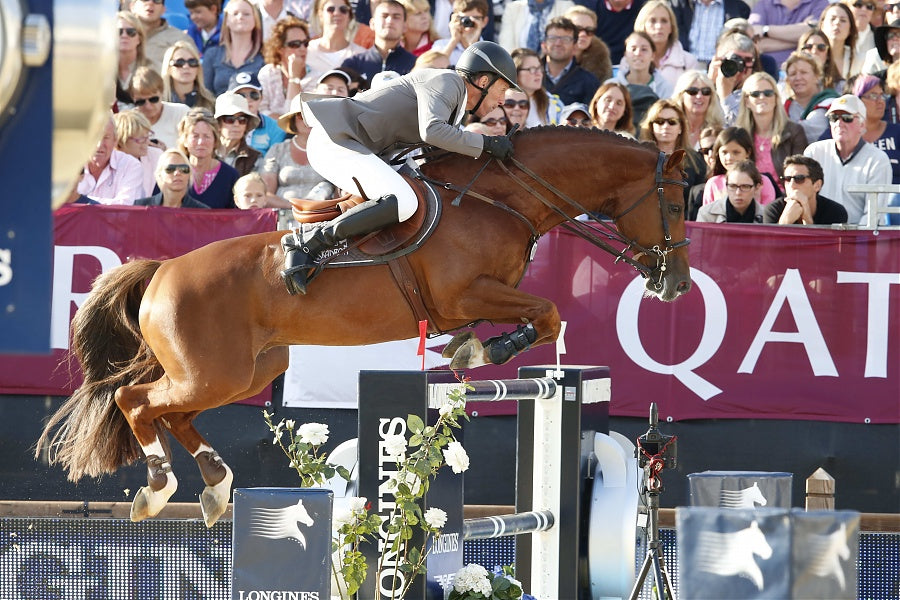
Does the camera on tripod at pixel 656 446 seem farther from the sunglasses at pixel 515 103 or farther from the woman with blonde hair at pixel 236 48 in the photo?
the woman with blonde hair at pixel 236 48

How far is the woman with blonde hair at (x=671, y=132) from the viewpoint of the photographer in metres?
8.09

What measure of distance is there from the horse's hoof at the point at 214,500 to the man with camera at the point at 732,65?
5.39 meters

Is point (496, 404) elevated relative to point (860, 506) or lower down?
elevated

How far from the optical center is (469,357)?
5.47m

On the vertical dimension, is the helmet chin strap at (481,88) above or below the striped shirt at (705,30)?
below

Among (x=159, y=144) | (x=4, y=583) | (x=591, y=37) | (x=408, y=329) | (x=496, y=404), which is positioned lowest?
(x=4, y=583)

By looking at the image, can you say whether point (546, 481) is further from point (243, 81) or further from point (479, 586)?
point (243, 81)

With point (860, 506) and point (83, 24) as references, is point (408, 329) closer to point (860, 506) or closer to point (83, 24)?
point (860, 506)

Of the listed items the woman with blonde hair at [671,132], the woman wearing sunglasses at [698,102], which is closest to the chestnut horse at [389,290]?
the woman with blonde hair at [671,132]

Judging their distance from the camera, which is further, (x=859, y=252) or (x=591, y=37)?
(x=591, y=37)

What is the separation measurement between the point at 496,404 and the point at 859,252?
239 cm

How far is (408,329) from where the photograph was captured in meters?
5.62

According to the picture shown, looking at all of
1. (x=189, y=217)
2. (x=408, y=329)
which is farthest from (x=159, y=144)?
(x=408, y=329)

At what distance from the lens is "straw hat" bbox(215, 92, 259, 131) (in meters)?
8.56
